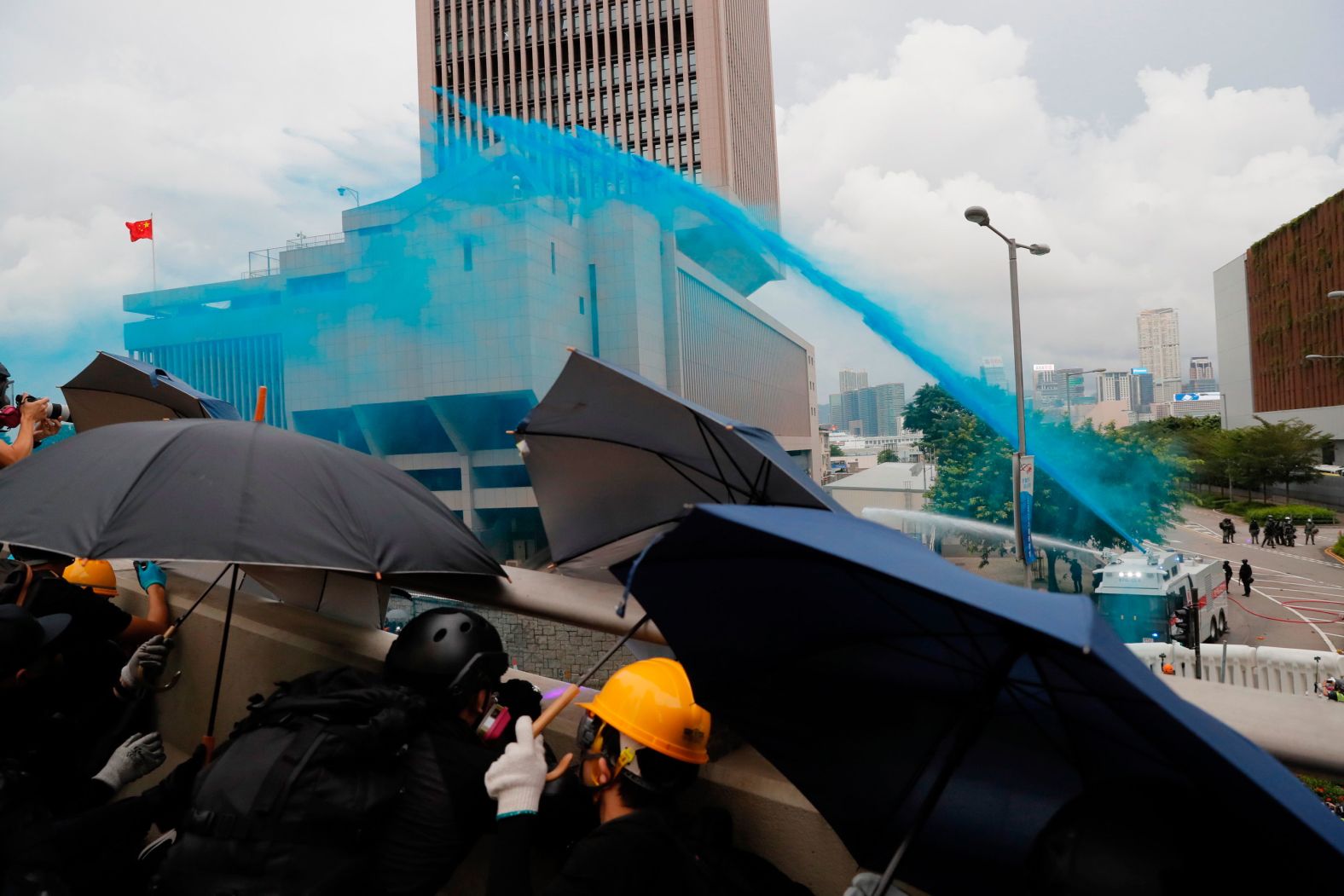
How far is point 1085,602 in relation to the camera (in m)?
1.03

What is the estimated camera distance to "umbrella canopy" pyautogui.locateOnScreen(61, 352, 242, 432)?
5.16 m

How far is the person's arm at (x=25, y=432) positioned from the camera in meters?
4.12

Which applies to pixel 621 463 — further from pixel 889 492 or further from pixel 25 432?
pixel 889 492

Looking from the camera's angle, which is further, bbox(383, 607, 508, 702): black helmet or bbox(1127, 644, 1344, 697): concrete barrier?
bbox(1127, 644, 1344, 697): concrete barrier

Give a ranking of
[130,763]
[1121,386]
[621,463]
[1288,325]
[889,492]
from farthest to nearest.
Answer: [1121,386] < [1288,325] < [889,492] < [621,463] < [130,763]

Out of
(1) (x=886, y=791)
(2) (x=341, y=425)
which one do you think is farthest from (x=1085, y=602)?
(2) (x=341, y=425)

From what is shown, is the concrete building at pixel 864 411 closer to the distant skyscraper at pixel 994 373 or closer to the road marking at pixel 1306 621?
the road marking at pixel 1306 621

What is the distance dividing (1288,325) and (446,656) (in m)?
74.8

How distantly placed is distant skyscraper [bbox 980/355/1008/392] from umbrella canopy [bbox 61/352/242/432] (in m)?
14.1

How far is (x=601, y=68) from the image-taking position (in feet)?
250

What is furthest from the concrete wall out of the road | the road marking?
the road

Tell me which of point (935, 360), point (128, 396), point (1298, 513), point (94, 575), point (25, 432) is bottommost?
point (1298, 513)

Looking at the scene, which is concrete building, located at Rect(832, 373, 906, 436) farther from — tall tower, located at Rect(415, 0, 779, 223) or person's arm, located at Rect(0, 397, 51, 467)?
person's arm, located at Rect(0, 397, 51, 467)

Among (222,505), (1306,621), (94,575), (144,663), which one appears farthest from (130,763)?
(1306,621)
